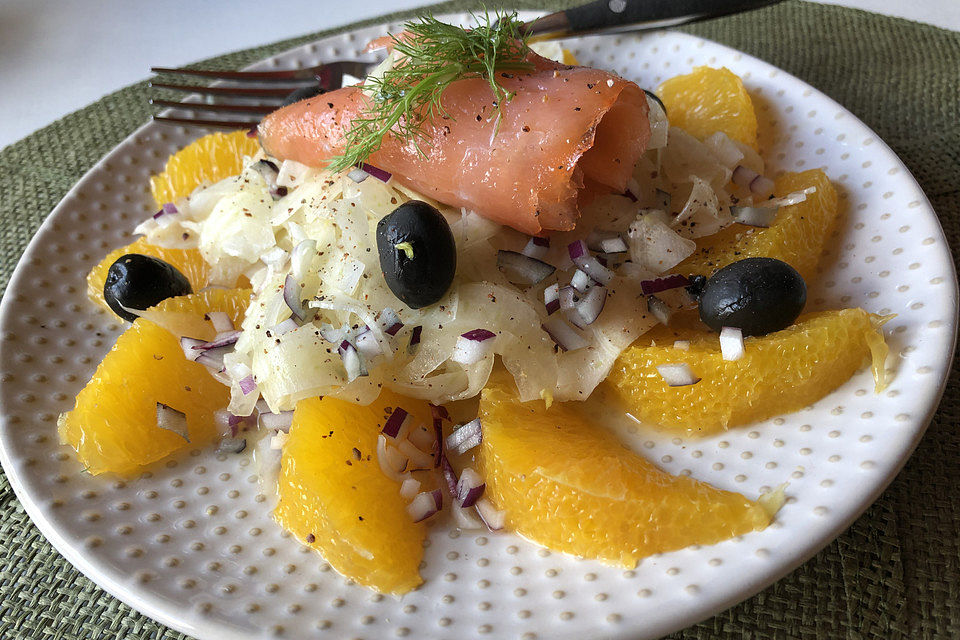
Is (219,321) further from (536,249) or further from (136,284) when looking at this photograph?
(536,249)

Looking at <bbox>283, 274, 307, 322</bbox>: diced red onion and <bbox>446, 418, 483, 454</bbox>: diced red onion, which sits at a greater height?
<bbox>283, 274, 307, 322</bbox>: diced red onion

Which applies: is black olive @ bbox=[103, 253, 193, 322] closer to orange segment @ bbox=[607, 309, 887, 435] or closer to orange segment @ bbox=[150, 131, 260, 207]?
orange segment @ bbox=[150, 131, 260, 207]

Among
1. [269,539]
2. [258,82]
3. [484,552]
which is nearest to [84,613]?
[269,539]

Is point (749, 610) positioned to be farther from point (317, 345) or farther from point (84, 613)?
point (84, 613)

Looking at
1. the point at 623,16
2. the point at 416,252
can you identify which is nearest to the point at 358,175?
the point at 416,252

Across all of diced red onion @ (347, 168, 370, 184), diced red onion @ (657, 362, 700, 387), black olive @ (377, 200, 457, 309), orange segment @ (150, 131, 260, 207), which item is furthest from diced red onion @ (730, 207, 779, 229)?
orange segment @ (150, 131, 260, 207)

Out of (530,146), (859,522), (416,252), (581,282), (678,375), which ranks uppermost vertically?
(530,146)
